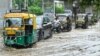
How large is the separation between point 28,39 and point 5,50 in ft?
4.29

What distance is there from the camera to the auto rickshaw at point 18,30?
701 inches

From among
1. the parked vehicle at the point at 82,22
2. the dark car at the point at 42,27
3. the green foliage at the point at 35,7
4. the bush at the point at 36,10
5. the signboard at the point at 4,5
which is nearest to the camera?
the dark car at the point at 42,27

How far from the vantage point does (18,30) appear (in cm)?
1794

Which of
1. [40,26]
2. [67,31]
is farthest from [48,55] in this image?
[67,31]

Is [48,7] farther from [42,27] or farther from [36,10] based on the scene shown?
[42,27]

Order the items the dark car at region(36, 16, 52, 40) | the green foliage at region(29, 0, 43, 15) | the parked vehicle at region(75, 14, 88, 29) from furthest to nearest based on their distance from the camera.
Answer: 1. the green foliage at region(29, 0, 43, 15)
2. the parked vehicle at region(75, 14, 88, 29)
3. the dark car at region(36, 16, 52, 40)

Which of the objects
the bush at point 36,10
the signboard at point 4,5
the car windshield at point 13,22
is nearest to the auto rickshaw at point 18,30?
the car windshield at point 13,22

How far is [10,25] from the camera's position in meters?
18.5

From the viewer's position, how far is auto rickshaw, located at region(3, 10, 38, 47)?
1781 centimetres

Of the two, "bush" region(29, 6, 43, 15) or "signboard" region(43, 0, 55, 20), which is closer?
"bush" region(29, 6, 43, 15)

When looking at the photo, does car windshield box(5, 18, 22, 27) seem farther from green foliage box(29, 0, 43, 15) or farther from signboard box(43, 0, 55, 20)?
signboard box(43, 0, 55, 20)

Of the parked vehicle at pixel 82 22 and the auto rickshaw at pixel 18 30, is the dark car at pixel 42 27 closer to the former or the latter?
the auto rickshaw at pixel 18 30

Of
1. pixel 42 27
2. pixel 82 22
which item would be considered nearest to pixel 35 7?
pixel 82 22

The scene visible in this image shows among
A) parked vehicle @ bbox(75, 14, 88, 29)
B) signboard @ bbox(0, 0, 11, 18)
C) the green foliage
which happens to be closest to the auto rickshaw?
signboard @ bbox(0, 0, 11, 18)
